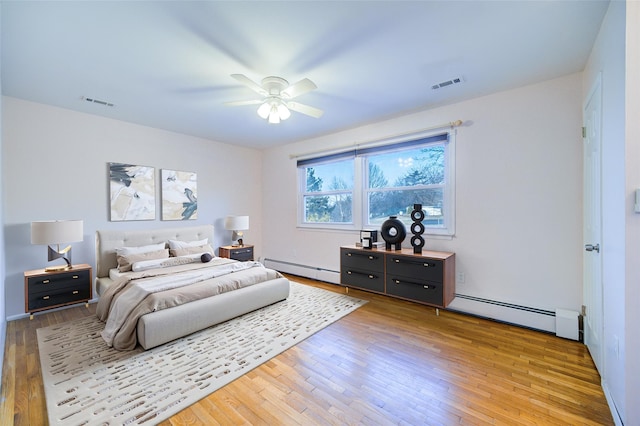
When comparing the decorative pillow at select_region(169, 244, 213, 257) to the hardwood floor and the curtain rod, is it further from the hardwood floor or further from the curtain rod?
the curtain rod

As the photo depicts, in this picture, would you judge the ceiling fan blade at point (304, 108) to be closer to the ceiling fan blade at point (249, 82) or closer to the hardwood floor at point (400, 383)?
the ceiling fan blade at point (249, 82)

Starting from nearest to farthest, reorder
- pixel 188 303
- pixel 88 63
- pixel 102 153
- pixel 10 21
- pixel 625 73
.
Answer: pixel 625 73 → pixel 10 21 → pixel 88 63 → pixel 188 303 → pixel 102 153

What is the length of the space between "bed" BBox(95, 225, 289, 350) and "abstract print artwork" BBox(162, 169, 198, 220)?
0.27 meters

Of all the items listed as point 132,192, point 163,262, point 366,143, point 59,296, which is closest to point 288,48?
point 366,143

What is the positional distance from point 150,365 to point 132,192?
2874 mm

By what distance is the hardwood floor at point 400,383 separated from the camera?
1.64 meters

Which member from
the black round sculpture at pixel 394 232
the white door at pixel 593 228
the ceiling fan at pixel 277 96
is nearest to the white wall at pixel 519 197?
the white door at pixel 593 228

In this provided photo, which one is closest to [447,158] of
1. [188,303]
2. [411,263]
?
[411,263]

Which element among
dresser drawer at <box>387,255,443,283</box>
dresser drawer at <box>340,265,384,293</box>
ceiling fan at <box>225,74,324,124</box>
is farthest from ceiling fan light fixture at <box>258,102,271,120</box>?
dresser drawer at <box>340,265,384,293</box>

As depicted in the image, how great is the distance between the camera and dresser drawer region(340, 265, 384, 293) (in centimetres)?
351

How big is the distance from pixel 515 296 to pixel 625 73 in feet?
7.61

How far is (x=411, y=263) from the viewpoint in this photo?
10.5ft

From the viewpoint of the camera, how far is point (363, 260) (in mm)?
3680

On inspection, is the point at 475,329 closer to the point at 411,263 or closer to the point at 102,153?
the point at 411,263
